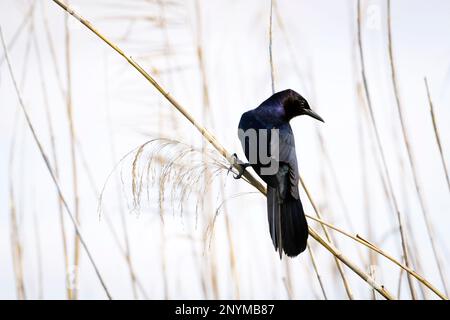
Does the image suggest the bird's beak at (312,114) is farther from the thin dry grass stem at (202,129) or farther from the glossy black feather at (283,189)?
the thin dry grass stem at (202,129)

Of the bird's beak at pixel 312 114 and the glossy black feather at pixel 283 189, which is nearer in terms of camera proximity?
the glossy black feather at pixel 283 189

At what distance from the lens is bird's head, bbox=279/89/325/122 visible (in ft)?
8.82

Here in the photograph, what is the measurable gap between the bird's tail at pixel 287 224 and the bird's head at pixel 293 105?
75 cm

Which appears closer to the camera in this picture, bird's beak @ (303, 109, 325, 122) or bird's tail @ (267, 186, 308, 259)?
bird's tail @ (267, 186, 308, 259)

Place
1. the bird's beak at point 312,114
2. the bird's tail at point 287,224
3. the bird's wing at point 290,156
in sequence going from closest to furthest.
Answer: the bird's tail at point 287,224 < the bird's wing at point 290,156 < the bird's beak at point 312,114

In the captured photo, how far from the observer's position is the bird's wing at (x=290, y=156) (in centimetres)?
204

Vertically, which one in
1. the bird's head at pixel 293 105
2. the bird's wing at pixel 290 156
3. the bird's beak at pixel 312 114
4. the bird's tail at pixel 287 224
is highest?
the bird's head at pixel 293 105

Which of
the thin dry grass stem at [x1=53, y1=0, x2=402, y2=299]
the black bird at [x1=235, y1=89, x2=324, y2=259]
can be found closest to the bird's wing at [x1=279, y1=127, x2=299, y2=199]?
the black bird at [x1=235, y1=89, x2=324, y2=259]

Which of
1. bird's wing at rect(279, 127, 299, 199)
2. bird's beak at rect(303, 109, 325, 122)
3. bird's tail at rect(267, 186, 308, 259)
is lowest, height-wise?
bird's tail at rect(267, 186, 308, 259)

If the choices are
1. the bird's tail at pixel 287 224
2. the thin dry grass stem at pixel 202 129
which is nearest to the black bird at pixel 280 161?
the bird's tail at pixel 287 224

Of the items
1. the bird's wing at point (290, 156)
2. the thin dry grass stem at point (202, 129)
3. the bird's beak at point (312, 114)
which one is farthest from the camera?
the bird's beak at point (312, 114)

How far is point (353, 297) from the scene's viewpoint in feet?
6.17
